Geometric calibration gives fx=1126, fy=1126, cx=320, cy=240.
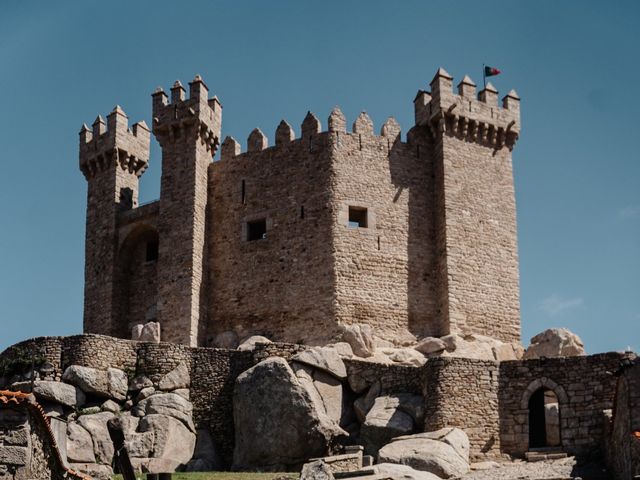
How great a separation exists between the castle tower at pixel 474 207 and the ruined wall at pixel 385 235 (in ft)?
1.77

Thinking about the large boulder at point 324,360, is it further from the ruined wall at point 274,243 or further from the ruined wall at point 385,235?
the ruined wall at point 385,235

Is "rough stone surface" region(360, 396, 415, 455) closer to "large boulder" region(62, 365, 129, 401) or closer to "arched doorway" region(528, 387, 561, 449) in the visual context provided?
"arched doorway" region(528, 387, 561, 449)

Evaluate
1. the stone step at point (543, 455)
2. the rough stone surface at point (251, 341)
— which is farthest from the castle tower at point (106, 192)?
the stone step at point (543, 455)

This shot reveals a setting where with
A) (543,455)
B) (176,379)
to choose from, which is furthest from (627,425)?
(176,379)

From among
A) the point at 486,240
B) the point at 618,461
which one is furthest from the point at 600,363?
the point at 486,240

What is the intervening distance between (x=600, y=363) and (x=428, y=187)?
12295 mm

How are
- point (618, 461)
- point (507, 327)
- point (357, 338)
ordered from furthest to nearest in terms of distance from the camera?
point (507, 327) < point (357, 338) < point (618, 461)

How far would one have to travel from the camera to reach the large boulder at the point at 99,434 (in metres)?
28.0

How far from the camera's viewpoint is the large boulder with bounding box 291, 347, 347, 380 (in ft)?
99.9

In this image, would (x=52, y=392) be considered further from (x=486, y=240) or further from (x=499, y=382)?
(x=486, y=240)

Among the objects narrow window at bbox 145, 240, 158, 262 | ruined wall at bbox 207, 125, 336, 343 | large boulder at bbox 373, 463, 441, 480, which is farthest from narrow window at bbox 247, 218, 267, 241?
large boulder at bbox 373, 463, 441, 480

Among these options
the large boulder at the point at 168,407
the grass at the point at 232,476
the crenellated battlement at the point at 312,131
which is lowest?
the grass at the point at 232,476

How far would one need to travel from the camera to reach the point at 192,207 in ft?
126

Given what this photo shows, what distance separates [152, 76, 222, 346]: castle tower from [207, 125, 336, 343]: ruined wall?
72 centimetres
